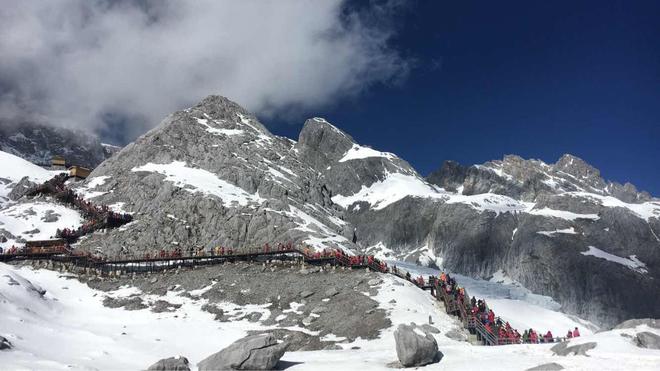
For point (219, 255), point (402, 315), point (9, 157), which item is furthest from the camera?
point (9, 157)

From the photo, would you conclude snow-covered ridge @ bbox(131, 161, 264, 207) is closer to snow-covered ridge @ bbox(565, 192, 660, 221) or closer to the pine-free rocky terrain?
the pine-free rocky terrain

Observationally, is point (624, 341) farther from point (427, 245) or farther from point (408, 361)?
point (427, 245)

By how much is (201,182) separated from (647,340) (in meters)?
73.6

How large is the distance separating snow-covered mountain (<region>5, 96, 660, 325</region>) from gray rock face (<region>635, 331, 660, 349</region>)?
1786 inches

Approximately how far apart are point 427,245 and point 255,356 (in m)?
173

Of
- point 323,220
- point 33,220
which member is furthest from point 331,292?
point 33,220

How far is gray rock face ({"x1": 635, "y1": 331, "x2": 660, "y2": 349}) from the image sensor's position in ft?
64.4

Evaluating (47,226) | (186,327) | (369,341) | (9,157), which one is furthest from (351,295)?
(9,157)

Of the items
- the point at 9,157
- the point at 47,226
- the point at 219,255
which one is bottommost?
the point at 219,255

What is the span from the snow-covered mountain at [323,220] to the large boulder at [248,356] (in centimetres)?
4161

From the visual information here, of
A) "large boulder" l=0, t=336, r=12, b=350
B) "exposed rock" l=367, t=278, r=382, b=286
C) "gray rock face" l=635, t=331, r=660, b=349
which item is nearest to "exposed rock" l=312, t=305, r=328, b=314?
"exposed rock" l=367, t=278, r=382, b=286

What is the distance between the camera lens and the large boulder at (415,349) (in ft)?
68.8

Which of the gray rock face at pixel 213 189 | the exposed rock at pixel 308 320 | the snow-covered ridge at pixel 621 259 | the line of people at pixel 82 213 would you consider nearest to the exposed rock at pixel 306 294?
the exposed rock at pixel 308 320

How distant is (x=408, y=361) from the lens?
21.0 m
